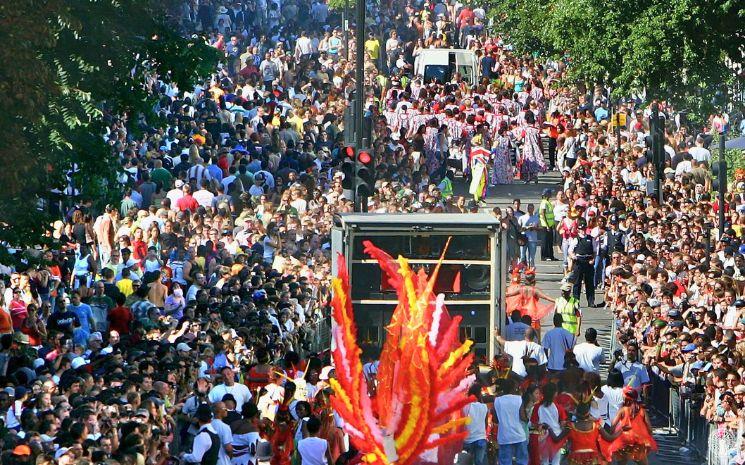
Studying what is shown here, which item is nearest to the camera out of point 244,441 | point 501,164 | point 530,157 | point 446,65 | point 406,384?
point 406,384

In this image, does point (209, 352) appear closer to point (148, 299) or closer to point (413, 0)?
point (148, 299)

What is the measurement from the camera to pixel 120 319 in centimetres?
2505

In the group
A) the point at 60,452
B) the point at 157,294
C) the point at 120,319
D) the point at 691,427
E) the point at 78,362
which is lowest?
the point at 691,427

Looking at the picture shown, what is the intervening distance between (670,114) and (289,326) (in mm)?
22957

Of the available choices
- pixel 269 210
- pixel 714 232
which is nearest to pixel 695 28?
pixel 714 232

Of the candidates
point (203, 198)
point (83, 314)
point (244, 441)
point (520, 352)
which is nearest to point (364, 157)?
point (203, 198)

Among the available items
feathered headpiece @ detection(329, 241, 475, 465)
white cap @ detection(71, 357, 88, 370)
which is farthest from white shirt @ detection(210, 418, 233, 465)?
white cap @ detection(71, 357, 88, 370)

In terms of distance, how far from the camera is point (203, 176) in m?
36.0

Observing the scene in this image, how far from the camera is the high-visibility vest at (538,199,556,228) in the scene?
3719 centimetres

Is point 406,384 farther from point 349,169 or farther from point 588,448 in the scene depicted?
point 349,169

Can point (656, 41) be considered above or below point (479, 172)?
above

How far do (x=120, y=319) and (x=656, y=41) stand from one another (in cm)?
1286

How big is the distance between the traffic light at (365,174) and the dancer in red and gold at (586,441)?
8.96 metres

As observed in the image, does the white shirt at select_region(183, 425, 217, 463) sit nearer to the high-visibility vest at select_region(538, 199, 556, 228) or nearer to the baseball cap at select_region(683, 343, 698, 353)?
the baseball cap at select_region(683, 343, 698, 353)
